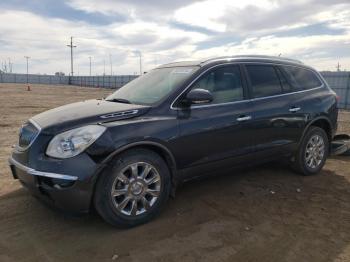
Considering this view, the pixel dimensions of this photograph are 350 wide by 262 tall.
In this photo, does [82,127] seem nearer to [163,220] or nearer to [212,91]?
[163,220]

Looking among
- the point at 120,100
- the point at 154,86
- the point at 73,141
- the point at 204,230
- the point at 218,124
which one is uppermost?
the point at 154,86

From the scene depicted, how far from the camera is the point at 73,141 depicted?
366 cm

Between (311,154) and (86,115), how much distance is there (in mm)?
3679

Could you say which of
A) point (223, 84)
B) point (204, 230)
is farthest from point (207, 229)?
point (223, 84)

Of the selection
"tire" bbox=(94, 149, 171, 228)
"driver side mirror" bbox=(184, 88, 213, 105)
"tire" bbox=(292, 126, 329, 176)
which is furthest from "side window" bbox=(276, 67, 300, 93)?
"tire" bbox=(94, 149, 171, 228)

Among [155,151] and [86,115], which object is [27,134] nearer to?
[86,115]

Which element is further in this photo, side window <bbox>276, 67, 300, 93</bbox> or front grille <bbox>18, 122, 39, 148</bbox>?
side window <bbox>276, 67, 300, 93</bbox>

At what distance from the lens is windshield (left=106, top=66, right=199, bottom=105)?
14.6ft

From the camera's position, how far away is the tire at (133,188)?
373cm

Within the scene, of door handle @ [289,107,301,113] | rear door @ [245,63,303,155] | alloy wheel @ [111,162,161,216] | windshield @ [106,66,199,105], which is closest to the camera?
alloy wheel @ [111,162,161,216]

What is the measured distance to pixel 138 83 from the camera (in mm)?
5211

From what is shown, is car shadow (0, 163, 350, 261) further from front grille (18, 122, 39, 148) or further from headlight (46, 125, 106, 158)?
front grille (18, 122, 39, 148)

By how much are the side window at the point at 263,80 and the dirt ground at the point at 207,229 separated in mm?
1310

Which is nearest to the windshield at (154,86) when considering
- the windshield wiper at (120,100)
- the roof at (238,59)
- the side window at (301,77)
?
the windshield wiper at (120,100)
